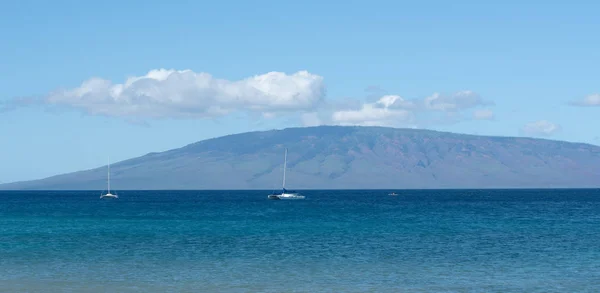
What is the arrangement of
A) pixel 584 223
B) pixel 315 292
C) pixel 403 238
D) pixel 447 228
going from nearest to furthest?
pixel 315 292 < pixel 403 238 < pixel 447 228 < pixel 584 223

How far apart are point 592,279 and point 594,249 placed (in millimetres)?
18472

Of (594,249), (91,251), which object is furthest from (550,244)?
(91,251)

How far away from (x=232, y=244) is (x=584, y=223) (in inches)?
2139

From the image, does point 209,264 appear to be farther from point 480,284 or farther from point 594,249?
point 594,249

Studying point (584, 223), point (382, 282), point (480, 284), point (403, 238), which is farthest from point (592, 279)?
point (584, 223)

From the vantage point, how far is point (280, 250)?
68.8 m

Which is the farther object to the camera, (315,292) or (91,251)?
(91,251)

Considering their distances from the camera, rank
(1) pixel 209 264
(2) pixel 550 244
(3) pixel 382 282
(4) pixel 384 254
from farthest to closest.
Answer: (2) pixel 550 244
(4) pixel 384 254
(1) pixel 209 264
(3) pixel 382 282

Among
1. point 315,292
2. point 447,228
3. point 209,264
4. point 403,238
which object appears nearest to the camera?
point 315,292

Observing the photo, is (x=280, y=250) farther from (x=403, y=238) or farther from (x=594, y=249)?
(x=594, y=249)

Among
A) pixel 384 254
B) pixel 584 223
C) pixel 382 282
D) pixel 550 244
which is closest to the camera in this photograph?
pixel 382 282

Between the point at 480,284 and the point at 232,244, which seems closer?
the point at 480,284

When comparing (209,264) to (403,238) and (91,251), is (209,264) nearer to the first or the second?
(91,251)

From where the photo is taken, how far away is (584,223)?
108062 millimetres
